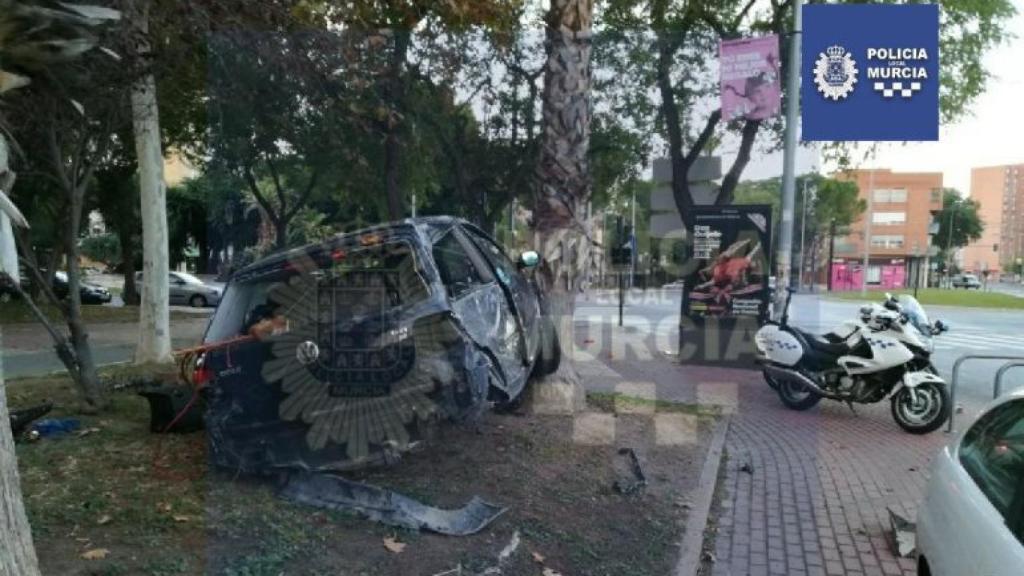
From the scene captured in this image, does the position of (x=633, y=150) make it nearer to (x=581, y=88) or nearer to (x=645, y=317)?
(x=645, y=317)

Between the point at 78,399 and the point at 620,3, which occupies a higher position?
the point at 620,3

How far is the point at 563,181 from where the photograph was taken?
23.2 ft

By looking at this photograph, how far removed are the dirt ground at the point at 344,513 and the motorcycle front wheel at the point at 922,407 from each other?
2612 millimetres

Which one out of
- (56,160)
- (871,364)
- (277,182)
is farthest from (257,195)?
(871,364)

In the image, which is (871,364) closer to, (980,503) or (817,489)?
(817,489)

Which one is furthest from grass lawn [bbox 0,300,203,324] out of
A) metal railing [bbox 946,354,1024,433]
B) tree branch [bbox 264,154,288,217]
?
metal railing [bbox 946,354,1024,433]

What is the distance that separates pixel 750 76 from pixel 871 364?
5.14 metres

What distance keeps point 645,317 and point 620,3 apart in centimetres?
1130

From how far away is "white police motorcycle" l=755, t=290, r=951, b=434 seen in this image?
734cm

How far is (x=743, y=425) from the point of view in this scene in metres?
7.84

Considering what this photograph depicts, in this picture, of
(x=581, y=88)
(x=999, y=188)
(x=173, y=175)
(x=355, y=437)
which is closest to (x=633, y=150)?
(x=581, y=88)

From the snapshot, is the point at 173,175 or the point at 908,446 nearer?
the point at 908,446

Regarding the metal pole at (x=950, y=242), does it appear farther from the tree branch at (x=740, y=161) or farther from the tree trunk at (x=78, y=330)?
the tree trunk at (x=78, y=330)

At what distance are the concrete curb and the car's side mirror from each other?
231 cm
